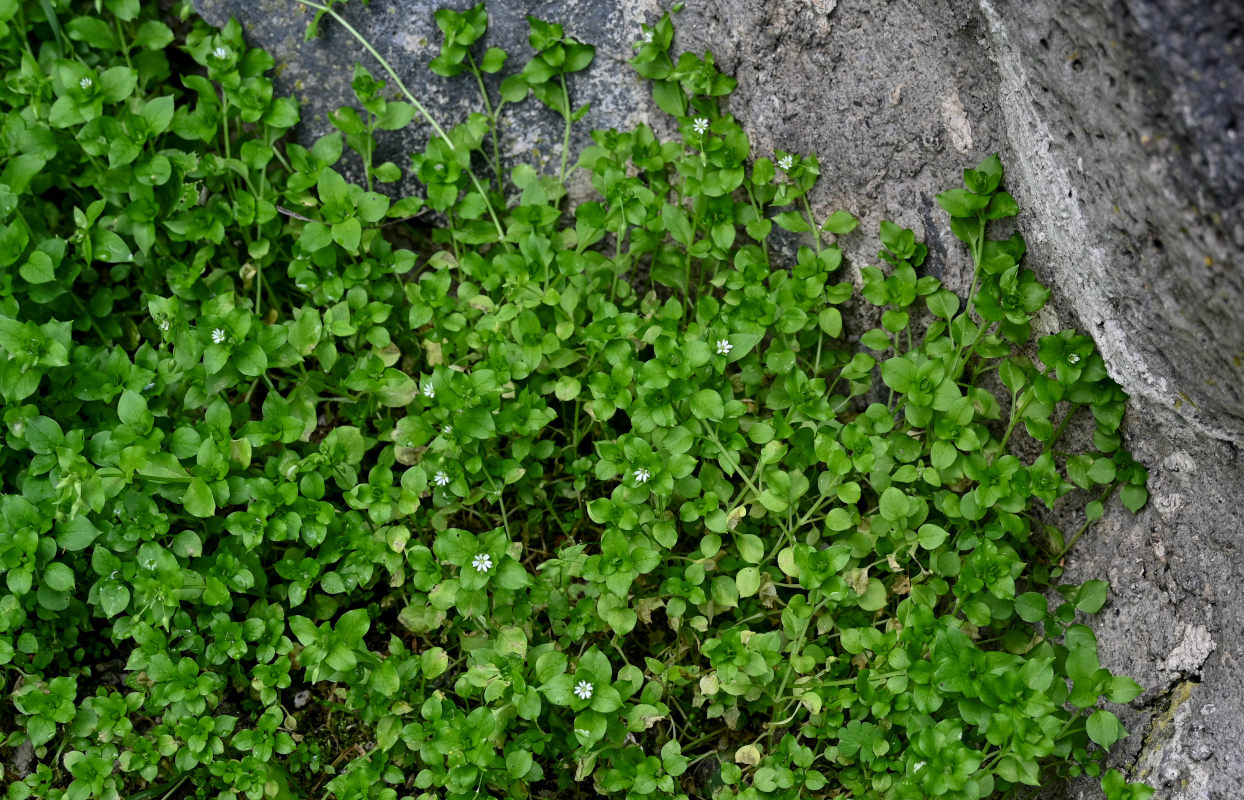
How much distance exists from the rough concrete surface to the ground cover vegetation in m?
0.09

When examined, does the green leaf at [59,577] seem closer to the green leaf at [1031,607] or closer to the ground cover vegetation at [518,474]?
the ground cover vegetation at [518,474]

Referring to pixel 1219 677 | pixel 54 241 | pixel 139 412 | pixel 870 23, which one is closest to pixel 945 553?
pixel 1219 677

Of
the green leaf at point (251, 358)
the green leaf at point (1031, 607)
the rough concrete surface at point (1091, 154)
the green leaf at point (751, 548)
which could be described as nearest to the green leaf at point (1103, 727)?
the rough concrete surface at point (1091, 154)

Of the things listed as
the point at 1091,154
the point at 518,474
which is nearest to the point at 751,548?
the point at 518,474

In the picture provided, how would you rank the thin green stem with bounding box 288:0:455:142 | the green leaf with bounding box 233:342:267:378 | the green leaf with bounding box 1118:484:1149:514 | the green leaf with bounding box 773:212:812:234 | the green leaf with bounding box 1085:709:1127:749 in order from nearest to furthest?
the green leaf with bounding box 1085:709:1127:749 → the green leaf with bounding box 1118:484:1149:514 → the green leaf with bounding box 233:342:267:378 → the green leaf with bounding box 773:212:812:234 → the thin green stem with bounding box 288:0:455:142

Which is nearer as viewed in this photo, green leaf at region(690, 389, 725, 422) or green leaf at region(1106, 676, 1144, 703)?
green leaf at region(1106, 676, 1144, 703)

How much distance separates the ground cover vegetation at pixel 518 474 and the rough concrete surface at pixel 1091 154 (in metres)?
0.09

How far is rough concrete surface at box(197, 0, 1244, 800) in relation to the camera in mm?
1900

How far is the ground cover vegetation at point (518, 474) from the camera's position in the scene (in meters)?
2.58

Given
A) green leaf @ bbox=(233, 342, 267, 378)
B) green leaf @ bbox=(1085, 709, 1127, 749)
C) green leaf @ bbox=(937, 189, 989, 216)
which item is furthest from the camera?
green leaf @ bbox=(233, 342, 267, 378)

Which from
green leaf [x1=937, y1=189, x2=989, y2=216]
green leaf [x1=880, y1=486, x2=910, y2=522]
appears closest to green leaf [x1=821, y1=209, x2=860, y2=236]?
green leaf [x1=937, y1=189, x2=989, y2=216]

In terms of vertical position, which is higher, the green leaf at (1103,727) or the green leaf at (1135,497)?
the green leaf at (1135,497)

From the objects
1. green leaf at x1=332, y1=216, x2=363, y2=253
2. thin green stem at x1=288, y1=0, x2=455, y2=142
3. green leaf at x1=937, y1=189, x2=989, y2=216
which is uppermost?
green leaf at x1=937, y1=189, x2=989, y2=216

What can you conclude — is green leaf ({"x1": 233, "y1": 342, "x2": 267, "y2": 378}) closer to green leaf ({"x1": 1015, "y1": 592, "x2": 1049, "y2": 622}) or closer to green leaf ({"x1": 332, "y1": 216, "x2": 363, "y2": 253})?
green leaf ({"x1": 332, "y1": 216, "x2": 363, "y2": 253})
